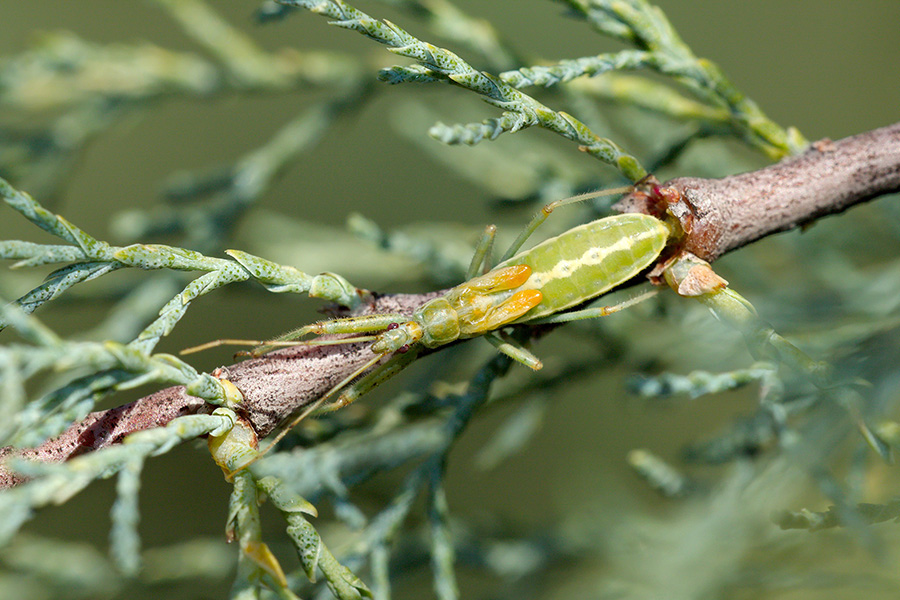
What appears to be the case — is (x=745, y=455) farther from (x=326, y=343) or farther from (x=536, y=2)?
(x=536, y=2)

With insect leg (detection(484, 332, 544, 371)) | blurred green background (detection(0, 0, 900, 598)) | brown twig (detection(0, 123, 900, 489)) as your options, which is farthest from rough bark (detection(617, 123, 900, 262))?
blurred green background (detection(0, 0, 900, 598))

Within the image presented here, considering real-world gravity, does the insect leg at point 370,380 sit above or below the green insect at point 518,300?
below

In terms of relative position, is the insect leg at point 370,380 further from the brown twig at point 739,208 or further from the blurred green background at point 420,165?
the blurred green background at point 420,165

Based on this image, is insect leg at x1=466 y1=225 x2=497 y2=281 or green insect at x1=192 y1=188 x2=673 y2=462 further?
insect leg at x1=466 y1=225 x2=497 y2=281

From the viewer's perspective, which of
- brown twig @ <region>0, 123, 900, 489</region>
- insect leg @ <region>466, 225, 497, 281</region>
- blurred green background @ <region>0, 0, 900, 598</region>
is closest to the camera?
brown twig @ <region>0, 123, 900, 489</region>

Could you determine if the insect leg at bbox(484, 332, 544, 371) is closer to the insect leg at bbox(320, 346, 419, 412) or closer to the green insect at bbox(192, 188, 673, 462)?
the green insect at bbox(192, 188, 673, 462)

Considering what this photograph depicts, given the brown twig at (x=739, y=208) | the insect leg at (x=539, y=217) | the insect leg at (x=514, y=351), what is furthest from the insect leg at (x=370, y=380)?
the insect leg at (x=539, y=217)
